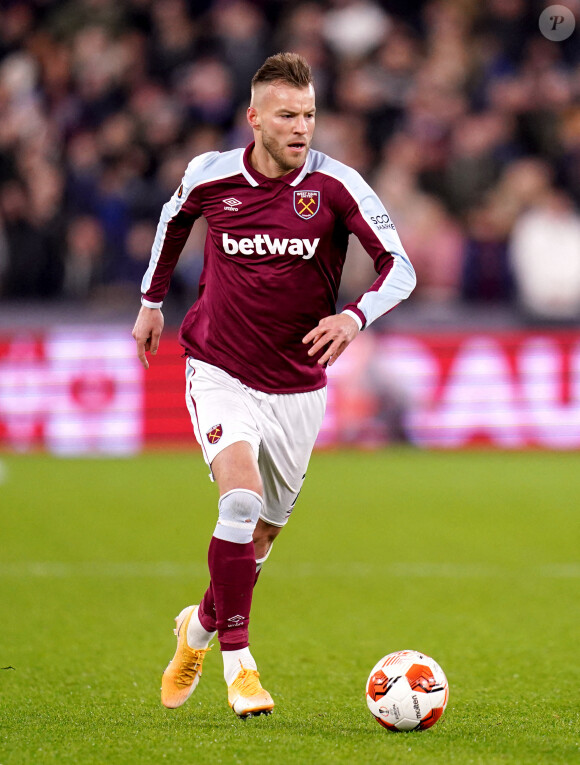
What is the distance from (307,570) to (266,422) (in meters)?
3.41

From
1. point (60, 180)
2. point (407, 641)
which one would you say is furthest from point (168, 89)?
point (407, 641)

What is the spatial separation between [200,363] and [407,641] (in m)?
1.90

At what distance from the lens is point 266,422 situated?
15.9 ft

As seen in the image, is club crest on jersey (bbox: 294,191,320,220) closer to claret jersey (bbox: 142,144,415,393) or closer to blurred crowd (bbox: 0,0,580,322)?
claret jersey (bbox: 142,144,415,393)

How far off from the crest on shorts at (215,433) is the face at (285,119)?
0.97 metres

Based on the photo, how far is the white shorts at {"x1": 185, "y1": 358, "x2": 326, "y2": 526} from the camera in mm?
4754

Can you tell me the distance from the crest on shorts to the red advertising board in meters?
8.38

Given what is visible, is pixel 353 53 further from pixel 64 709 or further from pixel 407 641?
pixel 64 709

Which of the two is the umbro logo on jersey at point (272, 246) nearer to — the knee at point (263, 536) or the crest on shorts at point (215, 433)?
the crest on shorts at point (215, 433)

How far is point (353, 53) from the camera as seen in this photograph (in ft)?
50.8

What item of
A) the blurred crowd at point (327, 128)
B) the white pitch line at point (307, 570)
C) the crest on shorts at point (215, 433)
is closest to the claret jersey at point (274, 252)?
the crest on shorts at point (215, 433)

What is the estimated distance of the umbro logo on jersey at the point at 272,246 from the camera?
4789 millimetres

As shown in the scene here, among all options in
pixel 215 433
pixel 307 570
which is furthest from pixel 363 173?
pixel 215 433

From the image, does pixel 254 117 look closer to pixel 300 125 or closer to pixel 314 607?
pixel 300 125
